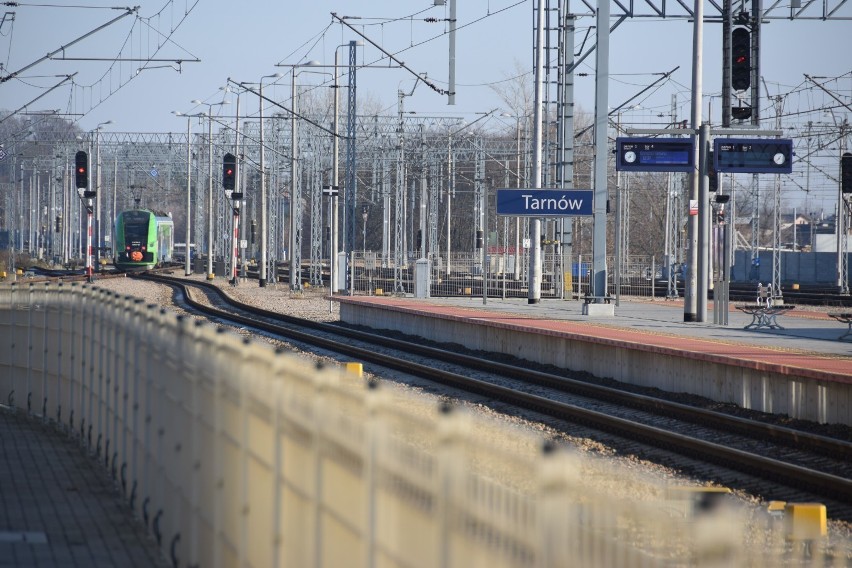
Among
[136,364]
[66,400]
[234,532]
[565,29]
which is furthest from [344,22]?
[234,532]

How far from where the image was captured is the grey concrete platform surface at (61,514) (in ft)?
23.1

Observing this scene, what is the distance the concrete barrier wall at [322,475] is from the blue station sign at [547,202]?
20.6m

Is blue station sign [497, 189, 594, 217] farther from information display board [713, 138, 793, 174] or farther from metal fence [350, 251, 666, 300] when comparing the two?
metal fence [350, 251, 666, 300]

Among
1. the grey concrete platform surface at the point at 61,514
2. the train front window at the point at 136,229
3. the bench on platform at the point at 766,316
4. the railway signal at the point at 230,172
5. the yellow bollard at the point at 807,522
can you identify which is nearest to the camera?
the grey concrete platform surface at the point at 61,514

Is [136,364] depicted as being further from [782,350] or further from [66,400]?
[782,350]

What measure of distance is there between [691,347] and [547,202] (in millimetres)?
12762

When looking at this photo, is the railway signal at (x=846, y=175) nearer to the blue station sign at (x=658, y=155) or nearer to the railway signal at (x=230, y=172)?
the blue station sign at (x=658, y=155)

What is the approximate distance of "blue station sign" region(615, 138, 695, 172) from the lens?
86.7 feet

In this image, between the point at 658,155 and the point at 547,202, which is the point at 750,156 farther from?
the point at 547,202

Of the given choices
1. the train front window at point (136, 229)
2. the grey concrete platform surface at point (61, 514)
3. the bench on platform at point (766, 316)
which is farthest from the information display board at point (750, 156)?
the train front window at point (136, 229)

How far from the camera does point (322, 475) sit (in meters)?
4.50

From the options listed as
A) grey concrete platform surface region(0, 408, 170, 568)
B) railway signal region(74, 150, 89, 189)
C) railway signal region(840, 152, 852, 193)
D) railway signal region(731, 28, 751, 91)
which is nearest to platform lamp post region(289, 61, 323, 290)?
railway signal region(74, 150, 89, 189)

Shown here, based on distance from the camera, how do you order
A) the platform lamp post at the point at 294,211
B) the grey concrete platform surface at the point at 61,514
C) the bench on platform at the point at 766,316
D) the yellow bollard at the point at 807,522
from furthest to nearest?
the platform lamp post at the point at 294,211 < the bench on platform at the point at 766,316 < the yellow bollard at the point at 807,522 < the grey concrete platform surface at the point at 61,514

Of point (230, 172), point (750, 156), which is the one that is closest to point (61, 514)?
point (750, 156)
